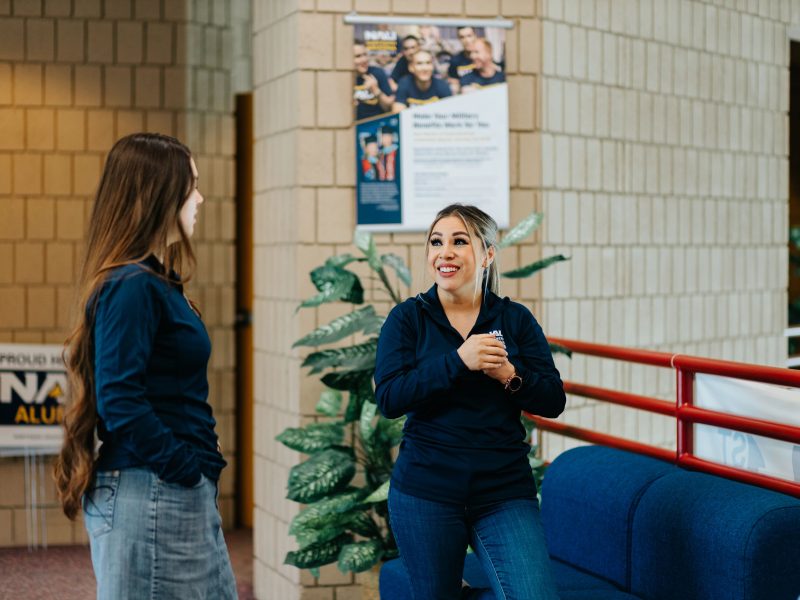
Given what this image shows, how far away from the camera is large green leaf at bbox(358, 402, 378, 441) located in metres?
3.93

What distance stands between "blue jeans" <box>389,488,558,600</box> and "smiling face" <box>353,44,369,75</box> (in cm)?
238

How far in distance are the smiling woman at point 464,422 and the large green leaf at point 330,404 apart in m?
1.55

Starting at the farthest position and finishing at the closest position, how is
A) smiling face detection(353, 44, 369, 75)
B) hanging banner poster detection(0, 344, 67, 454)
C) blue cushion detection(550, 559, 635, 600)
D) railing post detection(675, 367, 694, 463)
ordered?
hanging banner poster detection(0, 344, 67, 454)
smiling face detection(353, 44, 369, 75)
railing post detection(675, 367, 694, 463)
blue cushion detection(550, 559, 635, 600)

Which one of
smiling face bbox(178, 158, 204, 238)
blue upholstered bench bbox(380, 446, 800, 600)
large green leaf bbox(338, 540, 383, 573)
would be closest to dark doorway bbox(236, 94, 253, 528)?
large green leaf bbox(338, 540, 383, 573)

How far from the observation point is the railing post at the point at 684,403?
3418mm

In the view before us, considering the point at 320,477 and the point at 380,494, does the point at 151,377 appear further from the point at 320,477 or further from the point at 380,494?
the point at 320,477

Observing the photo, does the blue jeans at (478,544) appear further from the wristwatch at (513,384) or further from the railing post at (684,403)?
the railing post at (684,403)

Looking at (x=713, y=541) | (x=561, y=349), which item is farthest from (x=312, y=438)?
(x=713, y=541)

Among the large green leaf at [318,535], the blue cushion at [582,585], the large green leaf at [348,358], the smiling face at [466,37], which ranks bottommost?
the large green leaf at [318,535]

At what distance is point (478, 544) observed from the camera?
259cm

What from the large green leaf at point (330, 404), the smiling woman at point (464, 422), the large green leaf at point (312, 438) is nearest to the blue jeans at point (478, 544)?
the smiling woman at point (464, 422)

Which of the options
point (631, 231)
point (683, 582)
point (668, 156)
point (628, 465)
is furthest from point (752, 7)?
point (683, 582)

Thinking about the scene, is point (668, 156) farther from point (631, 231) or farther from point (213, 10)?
point (213, 10)

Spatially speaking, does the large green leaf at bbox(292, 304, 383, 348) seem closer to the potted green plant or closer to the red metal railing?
the potted green plant
